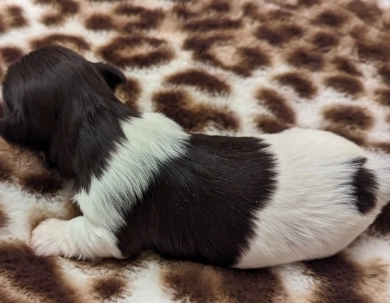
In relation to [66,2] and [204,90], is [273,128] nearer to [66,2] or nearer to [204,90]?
[204,90]

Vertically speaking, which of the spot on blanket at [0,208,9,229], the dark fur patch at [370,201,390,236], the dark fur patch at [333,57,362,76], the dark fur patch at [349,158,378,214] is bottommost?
the dark fur patch at [370,201,390,236]

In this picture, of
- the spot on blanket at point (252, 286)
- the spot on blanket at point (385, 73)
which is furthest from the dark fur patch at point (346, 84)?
the spot on blanket at point (252, 286)

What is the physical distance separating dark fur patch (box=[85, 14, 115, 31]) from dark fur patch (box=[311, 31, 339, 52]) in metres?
0.93

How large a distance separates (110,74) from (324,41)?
1.05 m

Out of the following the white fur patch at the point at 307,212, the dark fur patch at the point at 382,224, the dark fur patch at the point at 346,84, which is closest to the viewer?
the white fur patch at the point at 307,212

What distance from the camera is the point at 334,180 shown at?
1381mm

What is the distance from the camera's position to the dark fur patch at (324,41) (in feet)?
7.11

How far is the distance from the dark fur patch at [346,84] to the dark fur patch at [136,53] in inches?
27.6

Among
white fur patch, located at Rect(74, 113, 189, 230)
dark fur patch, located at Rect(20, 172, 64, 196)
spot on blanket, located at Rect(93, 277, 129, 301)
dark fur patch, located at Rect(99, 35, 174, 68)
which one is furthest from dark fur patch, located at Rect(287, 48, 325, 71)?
spot on blanket, located at Rect(93, 277, 129, 301)

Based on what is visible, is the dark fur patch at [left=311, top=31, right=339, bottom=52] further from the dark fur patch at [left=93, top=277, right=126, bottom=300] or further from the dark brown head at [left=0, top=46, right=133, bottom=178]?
the dark fur patch at [left=93, top=277, right=126, bottom=300]

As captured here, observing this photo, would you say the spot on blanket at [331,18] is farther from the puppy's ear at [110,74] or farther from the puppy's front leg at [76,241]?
the puppy's front leg at [76,241]

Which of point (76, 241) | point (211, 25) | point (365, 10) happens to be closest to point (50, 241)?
point (76, 241)

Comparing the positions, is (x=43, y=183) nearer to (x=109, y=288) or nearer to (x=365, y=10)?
(x=109, y=288)

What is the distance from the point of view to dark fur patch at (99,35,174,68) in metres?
2.04
